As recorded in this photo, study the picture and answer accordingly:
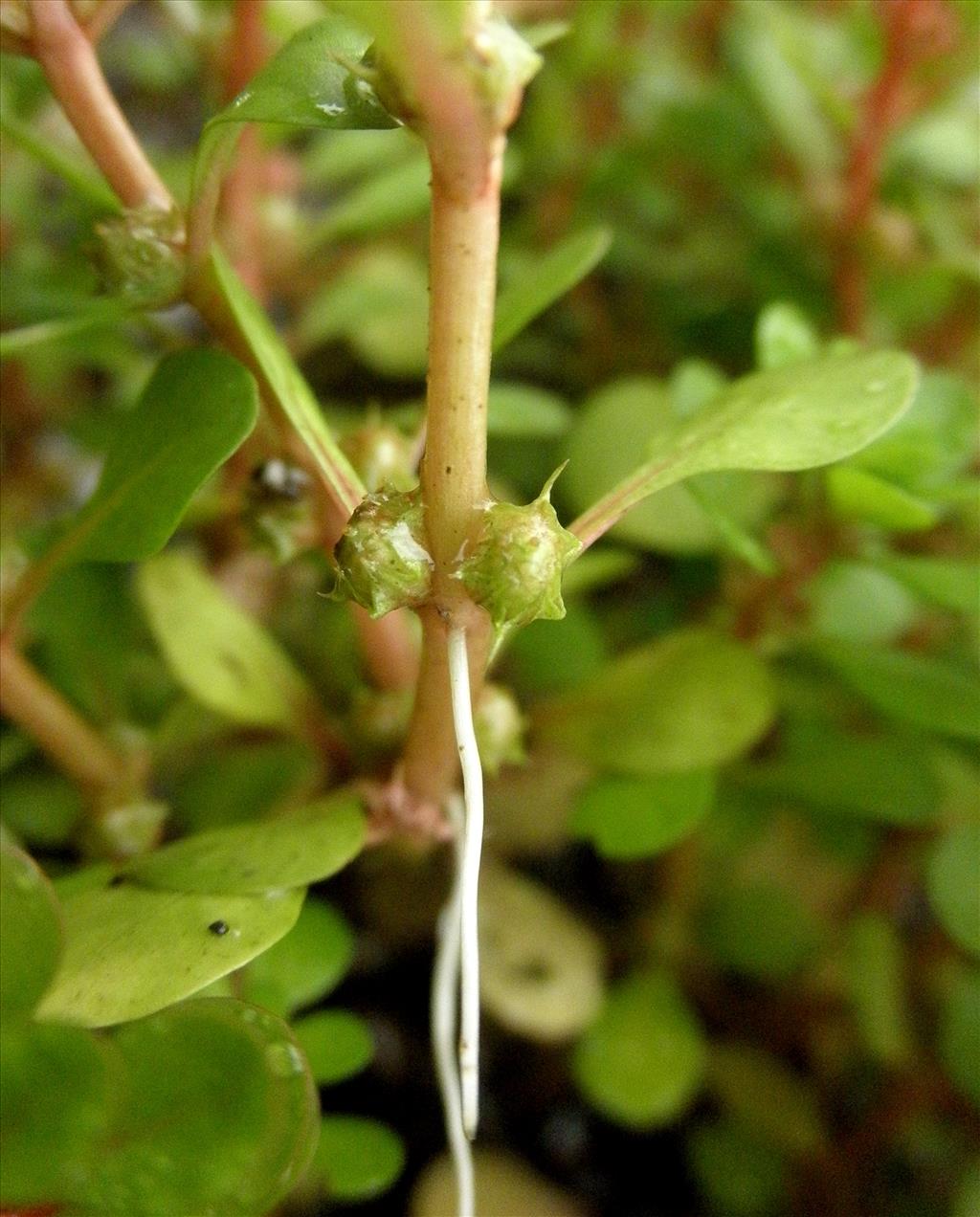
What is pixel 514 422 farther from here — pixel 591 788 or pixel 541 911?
pixel 541 911

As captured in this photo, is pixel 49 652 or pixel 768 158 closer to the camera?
pixel 49 652

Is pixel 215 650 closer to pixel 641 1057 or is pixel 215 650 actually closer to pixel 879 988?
pixel 641 1057

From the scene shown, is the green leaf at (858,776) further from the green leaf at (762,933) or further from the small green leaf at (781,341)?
the small green leaf at (781,341)

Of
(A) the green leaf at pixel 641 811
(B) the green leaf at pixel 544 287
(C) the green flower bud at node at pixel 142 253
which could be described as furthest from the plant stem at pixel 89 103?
(A) the green leaf at pixel 641 811

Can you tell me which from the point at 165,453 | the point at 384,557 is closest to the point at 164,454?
the point at 165,453

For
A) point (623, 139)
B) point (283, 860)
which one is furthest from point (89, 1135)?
point (623, 139)
